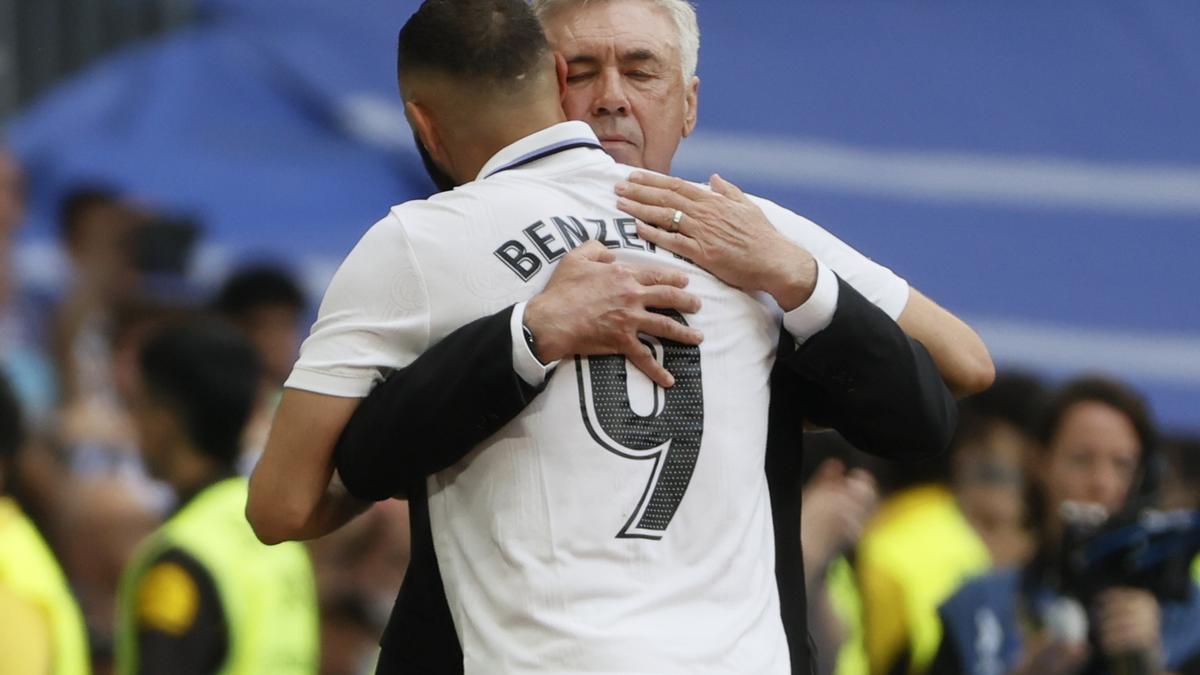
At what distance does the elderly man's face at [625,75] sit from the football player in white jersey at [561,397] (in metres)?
0.30

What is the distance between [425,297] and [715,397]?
421mm

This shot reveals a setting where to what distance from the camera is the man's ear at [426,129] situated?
115 inches

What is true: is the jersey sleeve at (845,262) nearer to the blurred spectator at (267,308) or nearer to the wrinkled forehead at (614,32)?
the wrinkled forehead at (614,32)

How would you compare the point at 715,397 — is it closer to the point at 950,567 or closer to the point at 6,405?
the point at 6,405

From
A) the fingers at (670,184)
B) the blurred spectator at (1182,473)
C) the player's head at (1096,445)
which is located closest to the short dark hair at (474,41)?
the fingers at (670,184)

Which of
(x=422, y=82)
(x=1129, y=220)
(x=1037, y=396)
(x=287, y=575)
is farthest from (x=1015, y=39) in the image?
(x=422, y=82)

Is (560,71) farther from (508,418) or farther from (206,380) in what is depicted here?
(206,380)

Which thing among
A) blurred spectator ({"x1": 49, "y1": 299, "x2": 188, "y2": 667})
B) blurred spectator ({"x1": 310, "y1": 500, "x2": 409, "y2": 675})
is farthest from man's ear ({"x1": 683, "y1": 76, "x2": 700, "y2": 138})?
blurred spectator ({"x1": 49, "y1": 299, "x2": 188, "y2": 667})

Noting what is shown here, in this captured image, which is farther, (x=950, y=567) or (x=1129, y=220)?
(x=1129, y=220)

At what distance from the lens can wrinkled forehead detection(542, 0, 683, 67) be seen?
128 inches

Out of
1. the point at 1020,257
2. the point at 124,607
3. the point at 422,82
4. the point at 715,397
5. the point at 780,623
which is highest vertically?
the point at 1020,257

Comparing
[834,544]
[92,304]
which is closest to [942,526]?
[834,544]

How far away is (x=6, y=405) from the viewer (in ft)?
15.8

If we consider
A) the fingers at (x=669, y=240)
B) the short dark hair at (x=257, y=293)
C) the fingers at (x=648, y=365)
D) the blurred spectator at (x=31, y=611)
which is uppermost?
the short dark hair at (x=257, y=293)
